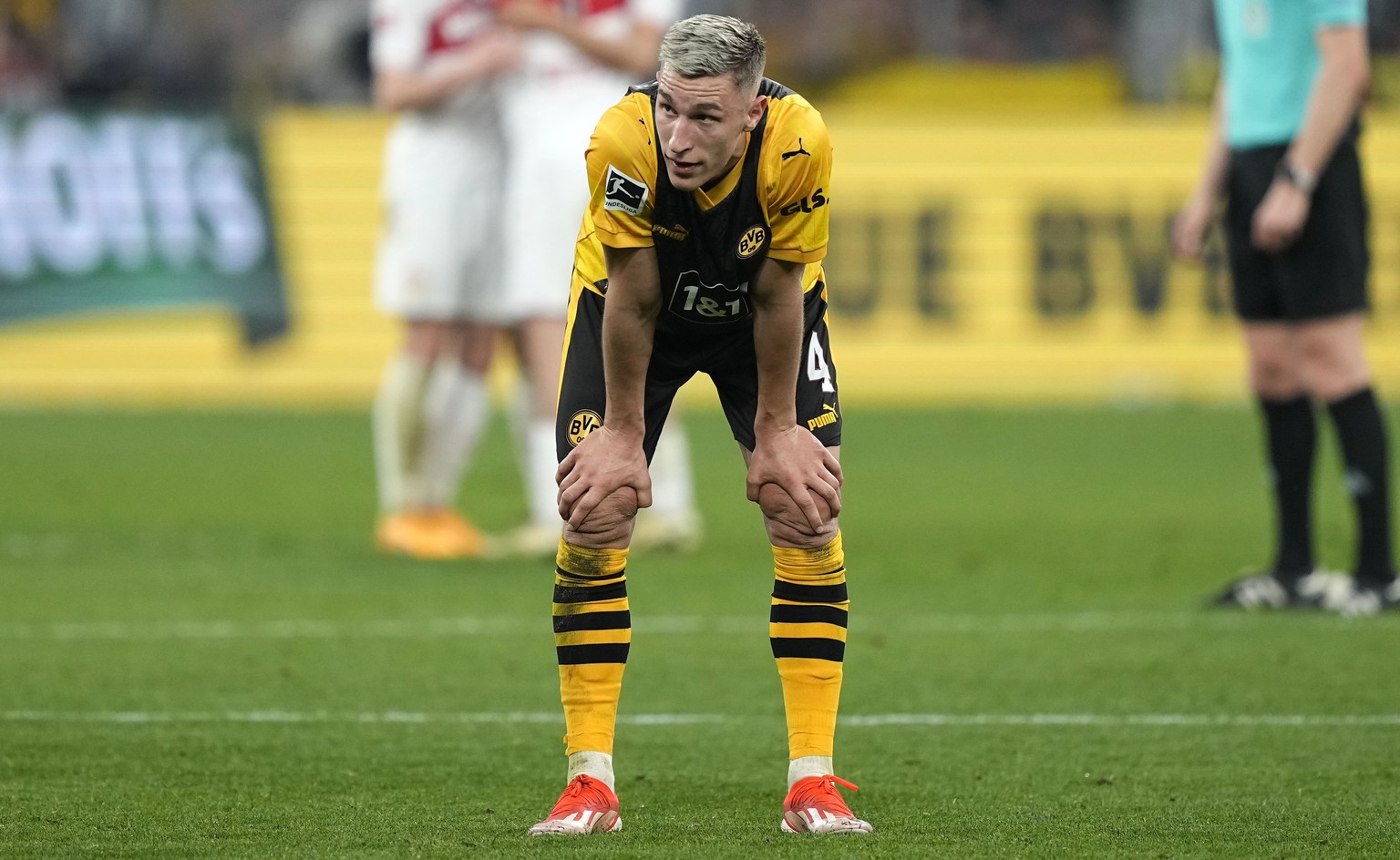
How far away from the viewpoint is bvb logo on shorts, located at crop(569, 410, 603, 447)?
382cm

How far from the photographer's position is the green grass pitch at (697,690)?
12.0 ft

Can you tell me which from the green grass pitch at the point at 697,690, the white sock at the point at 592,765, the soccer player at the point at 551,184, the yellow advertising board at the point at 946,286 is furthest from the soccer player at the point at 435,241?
the yellow advertising board at the point at 946,286

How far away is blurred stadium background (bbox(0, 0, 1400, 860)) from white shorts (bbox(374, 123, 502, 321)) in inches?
44.3

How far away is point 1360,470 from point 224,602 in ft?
11.5

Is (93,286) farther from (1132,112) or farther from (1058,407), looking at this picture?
(1132,112)

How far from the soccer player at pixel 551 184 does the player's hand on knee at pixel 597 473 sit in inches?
139

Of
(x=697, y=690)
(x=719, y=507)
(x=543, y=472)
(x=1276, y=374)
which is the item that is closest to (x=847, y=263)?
(x=719, y=507)

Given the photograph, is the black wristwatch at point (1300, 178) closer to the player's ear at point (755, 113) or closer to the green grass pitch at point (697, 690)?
the green grass pitch at point (697, 690)

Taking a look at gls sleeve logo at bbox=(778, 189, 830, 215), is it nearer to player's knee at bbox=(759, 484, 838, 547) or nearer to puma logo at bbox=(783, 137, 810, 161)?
puma logo at bbox=(783, 137, 810, 161)

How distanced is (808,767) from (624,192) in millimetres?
1075

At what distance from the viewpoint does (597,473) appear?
3.74m

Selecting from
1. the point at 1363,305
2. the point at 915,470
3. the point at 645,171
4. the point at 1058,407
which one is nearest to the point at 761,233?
the point at 645,171

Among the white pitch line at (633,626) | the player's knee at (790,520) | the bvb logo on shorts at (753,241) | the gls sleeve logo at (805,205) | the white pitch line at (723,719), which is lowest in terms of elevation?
the white pitch line at (633,626)

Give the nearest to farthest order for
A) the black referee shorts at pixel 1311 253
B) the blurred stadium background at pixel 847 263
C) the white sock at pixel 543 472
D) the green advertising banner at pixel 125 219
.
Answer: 1. the black referee shorts at pixel 1311 253
2. the white sock at pixel 543 472
3. the green advertising banner at pixel 125 219
4. the blurred stadium background at pixel 847 263
